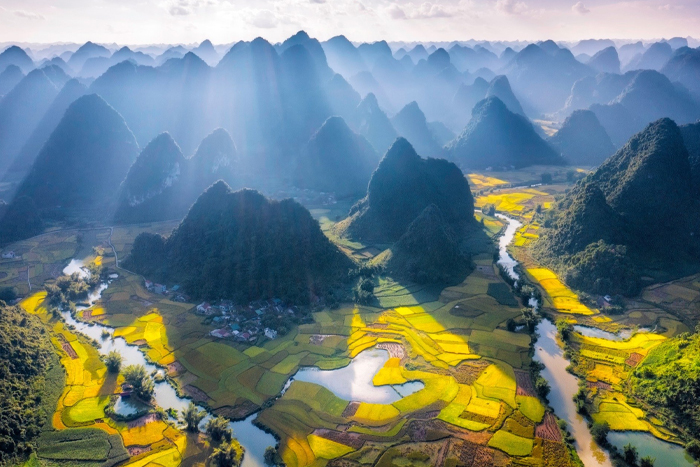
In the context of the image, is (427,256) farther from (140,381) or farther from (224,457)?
(140,381)

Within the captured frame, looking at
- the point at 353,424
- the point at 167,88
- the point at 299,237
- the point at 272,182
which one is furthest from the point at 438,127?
the point at 353,424

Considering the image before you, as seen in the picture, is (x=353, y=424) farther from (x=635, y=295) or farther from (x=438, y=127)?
(x=438, y=127)

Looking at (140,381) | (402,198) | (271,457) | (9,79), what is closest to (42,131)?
(9,79)

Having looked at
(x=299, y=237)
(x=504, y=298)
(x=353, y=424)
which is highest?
(x=299, y=237)

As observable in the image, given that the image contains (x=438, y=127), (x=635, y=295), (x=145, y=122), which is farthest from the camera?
(x=438, y=127)

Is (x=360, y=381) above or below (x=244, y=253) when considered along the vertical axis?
below

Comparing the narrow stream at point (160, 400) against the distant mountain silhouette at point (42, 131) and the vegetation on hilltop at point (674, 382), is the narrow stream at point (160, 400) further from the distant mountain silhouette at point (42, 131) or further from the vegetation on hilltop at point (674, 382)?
the distant mountain silhouette at point (42, 131)
